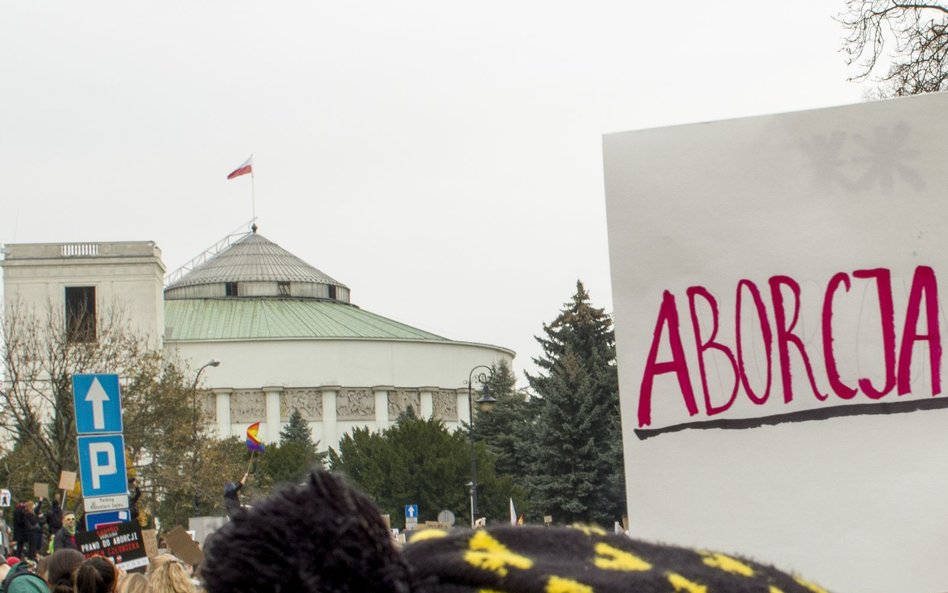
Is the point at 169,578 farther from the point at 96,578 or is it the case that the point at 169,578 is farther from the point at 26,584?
the point at 26,584

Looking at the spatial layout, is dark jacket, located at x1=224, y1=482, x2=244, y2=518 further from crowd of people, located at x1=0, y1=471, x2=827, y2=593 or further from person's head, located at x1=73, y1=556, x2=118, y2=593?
person's head, located at x1=73, y1=556, x2=118, y2=593

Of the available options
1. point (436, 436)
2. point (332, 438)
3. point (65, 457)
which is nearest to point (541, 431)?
point (65, 457)

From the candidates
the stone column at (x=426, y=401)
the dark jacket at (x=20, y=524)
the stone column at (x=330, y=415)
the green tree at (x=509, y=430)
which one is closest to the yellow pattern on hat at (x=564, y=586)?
the dark jacket at (x=20, y=524)

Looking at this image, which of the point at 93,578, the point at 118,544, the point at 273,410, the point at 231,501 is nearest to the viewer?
the point at 231,501

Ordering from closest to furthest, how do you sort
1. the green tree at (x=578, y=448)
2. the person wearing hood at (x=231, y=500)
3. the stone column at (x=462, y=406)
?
1. the person wearing hood at (x=231, y=500)
2. the green tree at (x=578, y=448)
3. the stone column at (x=462, y=406)

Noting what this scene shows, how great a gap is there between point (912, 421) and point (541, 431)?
45982 millimetres

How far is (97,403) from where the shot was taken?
480 inches

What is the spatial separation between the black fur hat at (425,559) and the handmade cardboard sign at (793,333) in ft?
3.56

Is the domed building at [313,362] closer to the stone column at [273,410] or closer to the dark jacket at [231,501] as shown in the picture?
the stone column at [273,410]

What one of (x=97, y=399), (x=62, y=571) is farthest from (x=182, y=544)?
(x=62, y=571)

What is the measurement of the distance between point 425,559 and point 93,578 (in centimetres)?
582

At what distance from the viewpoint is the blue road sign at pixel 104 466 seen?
12.3 meters

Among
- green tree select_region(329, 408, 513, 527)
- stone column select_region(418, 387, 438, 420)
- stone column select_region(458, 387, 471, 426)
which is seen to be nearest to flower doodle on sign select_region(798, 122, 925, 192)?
green tree select_region(329, 408, 513, 527)

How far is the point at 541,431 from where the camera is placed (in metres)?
48.3
